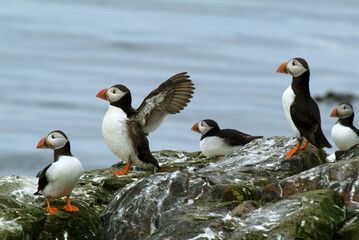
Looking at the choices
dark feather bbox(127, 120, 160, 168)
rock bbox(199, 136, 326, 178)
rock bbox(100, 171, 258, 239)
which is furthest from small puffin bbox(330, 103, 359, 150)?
rock bbox(100, 171, 258, 239)

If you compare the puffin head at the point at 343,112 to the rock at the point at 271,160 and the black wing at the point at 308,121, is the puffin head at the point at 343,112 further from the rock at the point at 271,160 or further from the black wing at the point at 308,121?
the black wing at the point at 308,121

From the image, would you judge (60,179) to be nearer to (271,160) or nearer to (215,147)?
(271,160)

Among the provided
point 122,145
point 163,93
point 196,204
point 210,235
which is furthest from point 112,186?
point 210,235

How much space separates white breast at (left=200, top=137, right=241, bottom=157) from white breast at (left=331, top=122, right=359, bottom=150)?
4.53 ft

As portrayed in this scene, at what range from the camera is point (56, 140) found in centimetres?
714

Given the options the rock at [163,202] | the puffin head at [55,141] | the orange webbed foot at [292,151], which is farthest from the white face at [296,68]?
the puffin head at [55,141]

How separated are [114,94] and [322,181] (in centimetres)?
310

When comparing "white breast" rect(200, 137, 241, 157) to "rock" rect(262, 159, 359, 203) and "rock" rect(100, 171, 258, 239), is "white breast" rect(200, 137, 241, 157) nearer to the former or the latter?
"rock" rect(100, 171, 258, 239)

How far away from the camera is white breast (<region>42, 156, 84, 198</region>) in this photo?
6770 millimetres

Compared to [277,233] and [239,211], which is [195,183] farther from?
[277,233]

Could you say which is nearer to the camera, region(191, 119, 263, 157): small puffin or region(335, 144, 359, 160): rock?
region(335, 144, 359, 160): rock

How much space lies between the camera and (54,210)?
6.78m

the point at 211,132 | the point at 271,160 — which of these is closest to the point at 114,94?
the point at 271,160

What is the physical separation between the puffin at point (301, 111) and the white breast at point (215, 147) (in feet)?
5.54
